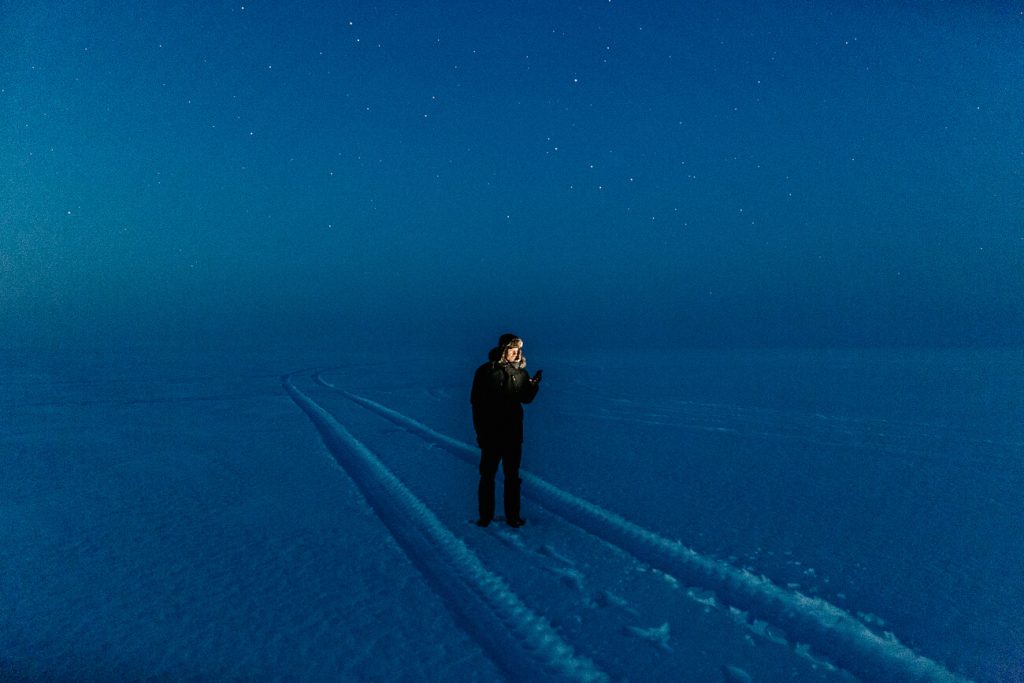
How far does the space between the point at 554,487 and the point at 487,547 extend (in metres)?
1.98

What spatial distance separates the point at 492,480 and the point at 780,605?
226cm

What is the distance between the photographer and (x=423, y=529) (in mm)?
4801

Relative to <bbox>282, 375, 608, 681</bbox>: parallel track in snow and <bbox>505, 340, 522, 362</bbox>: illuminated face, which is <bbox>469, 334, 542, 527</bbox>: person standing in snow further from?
<bbox>282, 375, 608, 681</bbox>: parallel track in snow

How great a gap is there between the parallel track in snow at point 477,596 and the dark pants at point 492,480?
15.3 inches

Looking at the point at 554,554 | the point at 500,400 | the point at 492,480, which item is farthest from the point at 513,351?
the point at 554,554

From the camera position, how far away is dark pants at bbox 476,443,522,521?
4.84 metres

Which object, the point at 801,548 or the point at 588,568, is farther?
the point at 801,548

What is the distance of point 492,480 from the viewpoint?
15.9 feet

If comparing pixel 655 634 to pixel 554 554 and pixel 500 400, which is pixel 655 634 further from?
pixel 500 400

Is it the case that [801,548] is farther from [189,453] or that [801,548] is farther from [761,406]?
[761,406]

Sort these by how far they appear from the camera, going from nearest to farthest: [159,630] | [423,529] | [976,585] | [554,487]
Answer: [159,630]
[976,585]
[423,529]
[554,487]

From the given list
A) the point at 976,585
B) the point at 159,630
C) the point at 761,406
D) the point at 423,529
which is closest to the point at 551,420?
the point at 761,406

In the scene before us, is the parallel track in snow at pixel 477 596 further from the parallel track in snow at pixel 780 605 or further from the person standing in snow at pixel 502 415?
the parallel track in snow at pixel 780 605

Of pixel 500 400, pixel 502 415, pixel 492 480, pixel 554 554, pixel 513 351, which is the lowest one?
pixel 554 554
